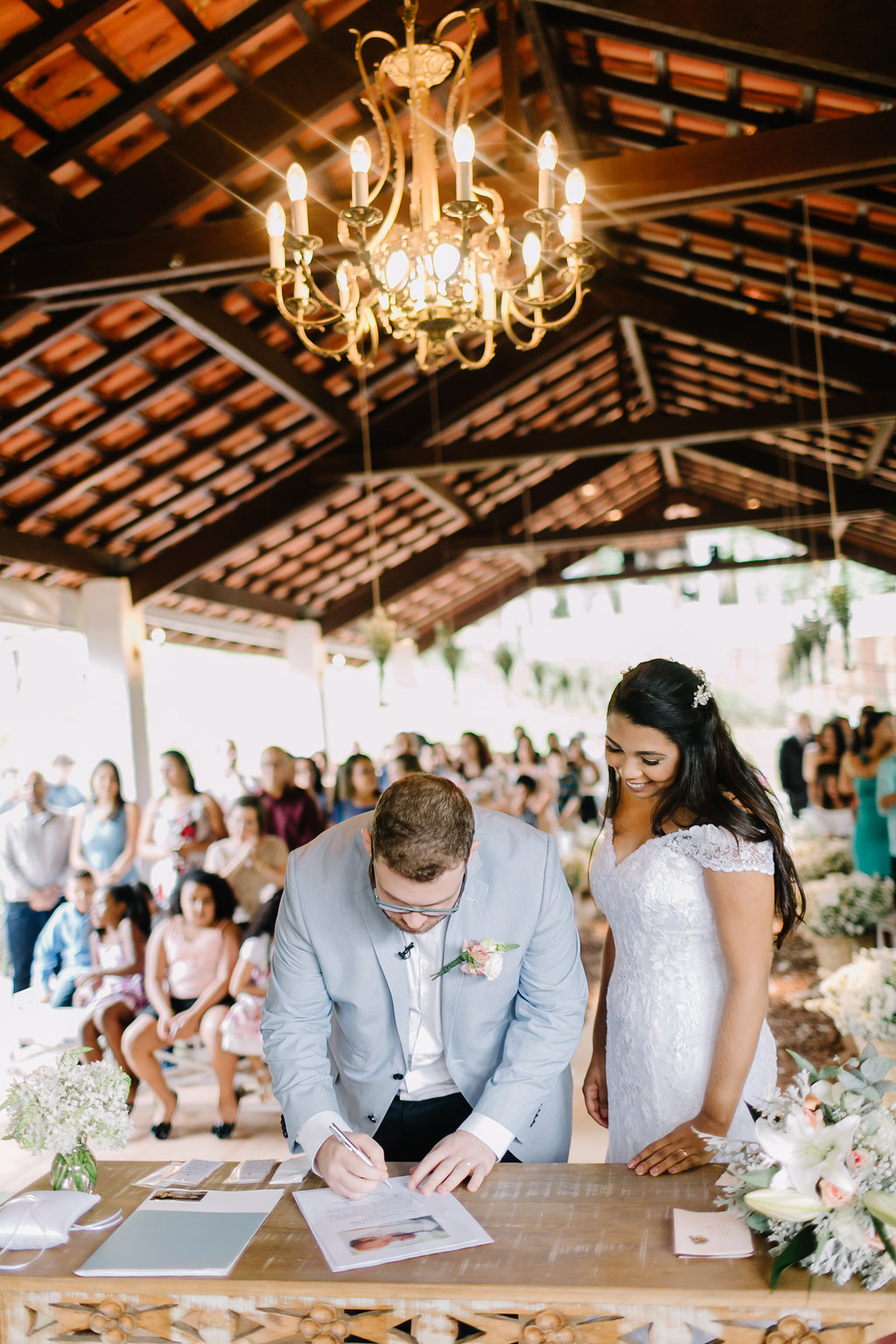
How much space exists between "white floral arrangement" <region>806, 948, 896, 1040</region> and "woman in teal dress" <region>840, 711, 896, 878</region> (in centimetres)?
187

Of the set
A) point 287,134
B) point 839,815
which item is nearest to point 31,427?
point 287,134

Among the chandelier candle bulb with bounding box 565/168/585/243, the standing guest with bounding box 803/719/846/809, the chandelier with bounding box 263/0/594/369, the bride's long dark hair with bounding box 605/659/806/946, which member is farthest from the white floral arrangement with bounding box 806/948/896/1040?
the standing guest with bounding box 803/719/846/809

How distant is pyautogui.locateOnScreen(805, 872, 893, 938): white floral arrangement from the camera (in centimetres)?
500

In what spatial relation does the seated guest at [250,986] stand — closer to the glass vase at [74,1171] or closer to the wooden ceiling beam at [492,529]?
the glass vase at [74,1171]

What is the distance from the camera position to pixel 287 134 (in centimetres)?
489

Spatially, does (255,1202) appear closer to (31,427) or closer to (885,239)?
(885,239)

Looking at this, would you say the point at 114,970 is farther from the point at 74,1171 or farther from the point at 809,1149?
the point at 809,1149

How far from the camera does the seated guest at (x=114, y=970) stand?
14.4 ft

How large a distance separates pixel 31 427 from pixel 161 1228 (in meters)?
6.32

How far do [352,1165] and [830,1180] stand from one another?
0.72 m

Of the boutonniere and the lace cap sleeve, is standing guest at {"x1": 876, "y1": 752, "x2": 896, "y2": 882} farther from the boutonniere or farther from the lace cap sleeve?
the boutonniere

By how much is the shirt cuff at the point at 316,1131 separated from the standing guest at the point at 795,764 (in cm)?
692

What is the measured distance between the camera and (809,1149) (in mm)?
1359

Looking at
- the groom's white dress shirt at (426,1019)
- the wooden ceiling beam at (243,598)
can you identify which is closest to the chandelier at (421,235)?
the groom's white dress shirt at (426,1019)
